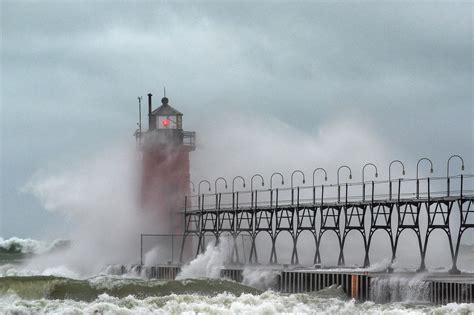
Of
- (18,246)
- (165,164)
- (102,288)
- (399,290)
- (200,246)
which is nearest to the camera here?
(399,290)

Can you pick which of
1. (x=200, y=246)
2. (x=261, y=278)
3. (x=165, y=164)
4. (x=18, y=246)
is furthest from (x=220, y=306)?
(x=18, y=246)

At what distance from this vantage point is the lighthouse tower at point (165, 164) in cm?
8500

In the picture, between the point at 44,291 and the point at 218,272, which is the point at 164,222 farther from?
the point at 44,291

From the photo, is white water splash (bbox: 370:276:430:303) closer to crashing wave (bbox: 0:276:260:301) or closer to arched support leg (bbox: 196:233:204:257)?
crashing wave (bbox: 0:276:260:301)

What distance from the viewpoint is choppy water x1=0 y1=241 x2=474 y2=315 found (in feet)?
150

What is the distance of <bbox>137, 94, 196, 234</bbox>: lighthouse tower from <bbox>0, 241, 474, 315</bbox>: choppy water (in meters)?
25.6

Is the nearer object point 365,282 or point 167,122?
point 365,282

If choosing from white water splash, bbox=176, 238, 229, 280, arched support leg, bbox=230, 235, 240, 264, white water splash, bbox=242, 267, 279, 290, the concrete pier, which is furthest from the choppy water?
arched support leg, bbox=230, 235, 240, 264

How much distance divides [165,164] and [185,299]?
37.5 metres

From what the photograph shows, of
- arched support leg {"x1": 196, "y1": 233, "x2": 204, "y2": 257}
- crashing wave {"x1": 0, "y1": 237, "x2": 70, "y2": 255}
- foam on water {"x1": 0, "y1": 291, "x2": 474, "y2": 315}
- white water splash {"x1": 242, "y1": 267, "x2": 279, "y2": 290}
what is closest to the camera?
foam on water {"x1": 0, "y1": 291, "x2": 474, "y2": 315}

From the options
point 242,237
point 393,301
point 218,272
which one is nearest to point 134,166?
point 242,237

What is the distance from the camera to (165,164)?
280ft

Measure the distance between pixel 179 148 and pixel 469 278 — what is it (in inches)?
1454

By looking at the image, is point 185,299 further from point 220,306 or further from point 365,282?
point 365,282
